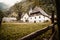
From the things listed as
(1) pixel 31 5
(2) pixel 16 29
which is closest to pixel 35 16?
(1) pixel 31 5

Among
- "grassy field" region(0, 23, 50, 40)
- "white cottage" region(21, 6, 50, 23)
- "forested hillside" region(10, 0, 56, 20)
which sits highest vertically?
"forested hillside" region(10, 0, 56, 20)

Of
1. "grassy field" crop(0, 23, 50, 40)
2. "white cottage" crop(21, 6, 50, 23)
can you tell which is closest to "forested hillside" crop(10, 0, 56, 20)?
"white cottage" crop(21, 6, 50, 23)

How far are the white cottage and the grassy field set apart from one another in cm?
9

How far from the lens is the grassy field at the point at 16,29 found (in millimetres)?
2768

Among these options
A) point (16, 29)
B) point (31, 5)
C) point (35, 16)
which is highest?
point (31, 5)

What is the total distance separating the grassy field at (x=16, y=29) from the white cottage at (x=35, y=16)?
0.09m

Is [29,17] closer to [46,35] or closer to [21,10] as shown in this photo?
[21,10]

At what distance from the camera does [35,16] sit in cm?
296

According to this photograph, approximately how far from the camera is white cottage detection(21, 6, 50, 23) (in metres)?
2.89

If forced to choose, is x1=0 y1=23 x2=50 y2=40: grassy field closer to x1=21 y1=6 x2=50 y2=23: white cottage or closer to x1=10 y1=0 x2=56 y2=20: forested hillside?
x1=21 y1=6 x2=50 y2=23: white cottage

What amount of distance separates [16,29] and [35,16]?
0.43 m

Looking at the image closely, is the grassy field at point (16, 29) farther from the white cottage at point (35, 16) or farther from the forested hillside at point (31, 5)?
the forested hillside at point (31, 5)

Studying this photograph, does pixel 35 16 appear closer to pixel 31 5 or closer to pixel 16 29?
pixel 31 5

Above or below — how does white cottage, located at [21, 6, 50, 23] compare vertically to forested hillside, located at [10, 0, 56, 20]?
below
